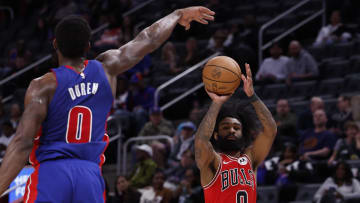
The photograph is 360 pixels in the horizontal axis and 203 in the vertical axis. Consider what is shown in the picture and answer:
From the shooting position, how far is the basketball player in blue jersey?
4.32 m

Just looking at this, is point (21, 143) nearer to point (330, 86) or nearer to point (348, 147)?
point (348, 147)

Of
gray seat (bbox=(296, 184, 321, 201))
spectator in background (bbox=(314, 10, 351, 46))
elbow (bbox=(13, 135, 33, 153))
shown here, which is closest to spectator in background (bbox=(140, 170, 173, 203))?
gray seat (bbox=(296, 184, 321, 201))

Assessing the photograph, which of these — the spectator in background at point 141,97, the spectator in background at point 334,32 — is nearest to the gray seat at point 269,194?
the spectator in background at point 141,97

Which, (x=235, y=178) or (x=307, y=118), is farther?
(x=307, y=118)

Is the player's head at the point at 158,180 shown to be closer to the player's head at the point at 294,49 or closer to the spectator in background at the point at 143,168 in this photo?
the spectator in background at the point at 143,168

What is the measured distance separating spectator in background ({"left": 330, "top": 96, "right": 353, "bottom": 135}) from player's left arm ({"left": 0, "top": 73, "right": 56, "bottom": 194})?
750cm

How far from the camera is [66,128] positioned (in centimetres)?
444

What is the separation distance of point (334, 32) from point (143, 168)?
4.77 meters

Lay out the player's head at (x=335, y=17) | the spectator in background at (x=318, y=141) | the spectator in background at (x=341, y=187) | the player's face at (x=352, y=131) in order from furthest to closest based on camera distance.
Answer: the player's head at (x=335, y=17), the spectator in background at (x=318, y=141), the player's face at (x=352, y=131), the spectator in background at (x=341, y=187)

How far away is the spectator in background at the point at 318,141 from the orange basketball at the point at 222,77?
15.0 ft

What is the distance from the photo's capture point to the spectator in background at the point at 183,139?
11.8 metres

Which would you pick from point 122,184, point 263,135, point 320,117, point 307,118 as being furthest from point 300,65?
point 263,135

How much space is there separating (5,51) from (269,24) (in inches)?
293

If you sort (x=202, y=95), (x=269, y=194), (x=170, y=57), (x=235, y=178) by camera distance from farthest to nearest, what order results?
(x=170, y=57) < (x=202, y=95) < (x=269, y=194) < (x=235, y=178)
